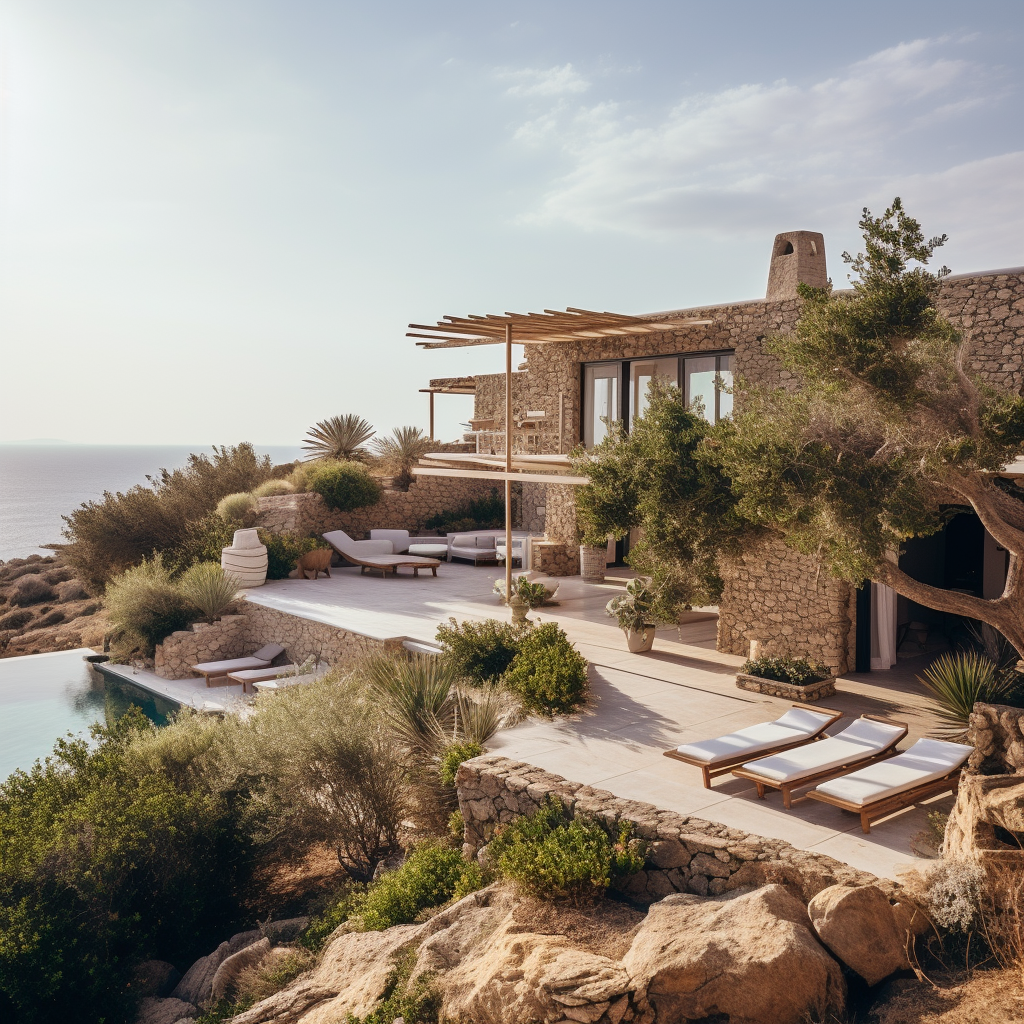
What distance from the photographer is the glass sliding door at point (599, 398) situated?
1694 centimetres

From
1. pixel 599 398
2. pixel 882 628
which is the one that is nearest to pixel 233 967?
pixel 882 628

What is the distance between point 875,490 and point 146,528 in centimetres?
1891

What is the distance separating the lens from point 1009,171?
1076cm

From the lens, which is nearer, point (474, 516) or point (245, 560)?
point (245, 560)

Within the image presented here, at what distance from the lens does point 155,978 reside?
23.7ft

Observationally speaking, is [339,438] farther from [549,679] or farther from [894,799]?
[894,799]

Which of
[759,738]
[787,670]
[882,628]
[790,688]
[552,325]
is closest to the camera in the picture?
[759,738]

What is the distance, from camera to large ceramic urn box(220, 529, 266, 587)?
18.4 m

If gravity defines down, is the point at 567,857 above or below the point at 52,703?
above

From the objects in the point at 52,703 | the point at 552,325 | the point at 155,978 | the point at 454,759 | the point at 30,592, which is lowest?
the point at 30,592

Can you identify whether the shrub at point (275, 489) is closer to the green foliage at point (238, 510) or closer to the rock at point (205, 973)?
the green foliage at point (238, 510)

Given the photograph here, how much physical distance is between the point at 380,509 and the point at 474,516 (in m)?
3.03

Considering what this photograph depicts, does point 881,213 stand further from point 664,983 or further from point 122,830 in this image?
point 122,830

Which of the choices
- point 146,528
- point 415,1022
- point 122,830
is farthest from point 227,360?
point 415,1022
